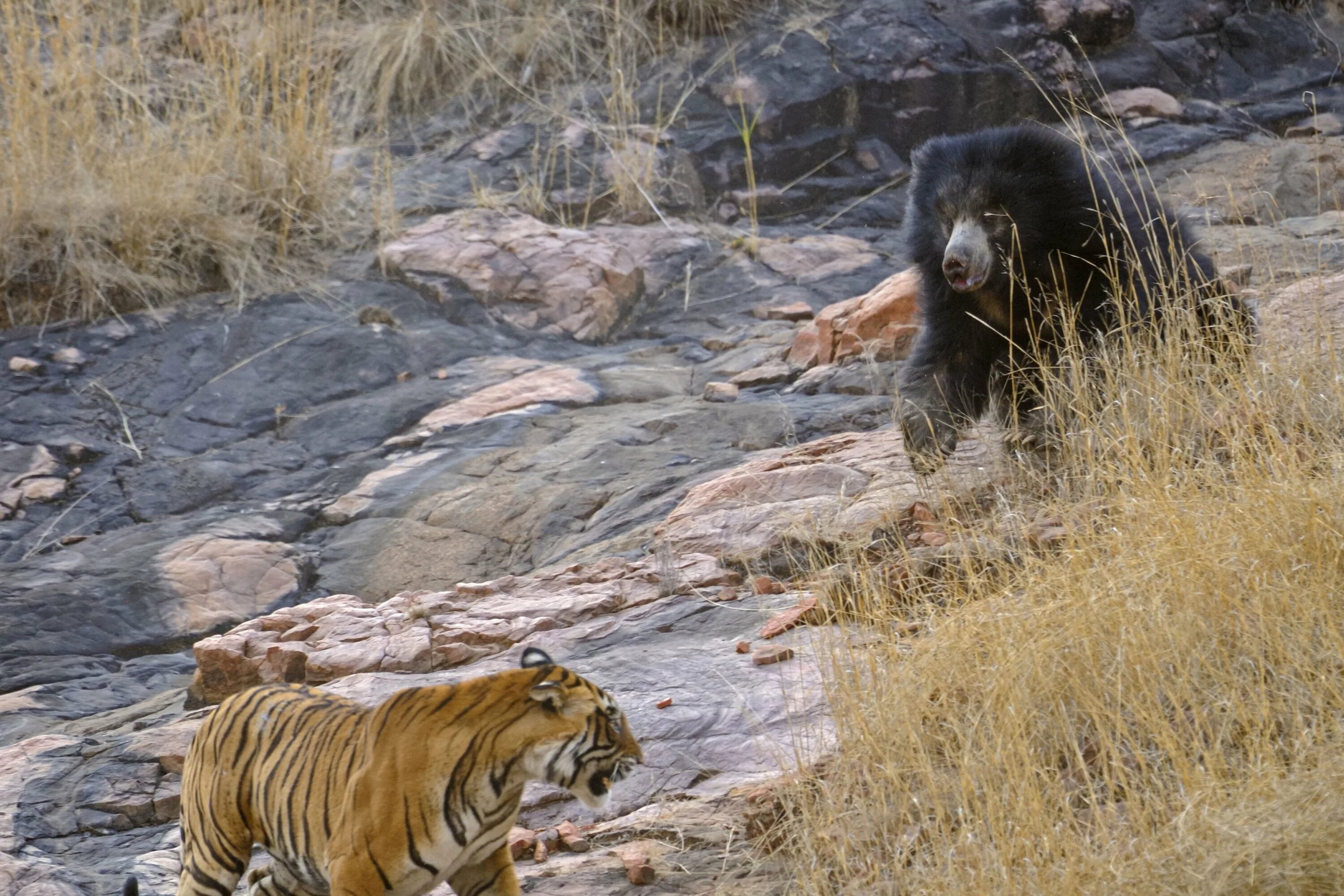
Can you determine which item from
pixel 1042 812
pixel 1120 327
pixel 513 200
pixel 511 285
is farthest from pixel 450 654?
pixel 513 200

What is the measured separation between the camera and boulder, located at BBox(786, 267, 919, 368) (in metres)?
5.79

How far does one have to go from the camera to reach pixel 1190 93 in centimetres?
882

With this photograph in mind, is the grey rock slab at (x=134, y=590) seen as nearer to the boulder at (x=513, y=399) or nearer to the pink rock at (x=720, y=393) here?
the boulder at (x=513, y=399)

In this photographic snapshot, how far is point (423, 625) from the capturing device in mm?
4031

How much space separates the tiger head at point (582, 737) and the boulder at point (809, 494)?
64.6 inches

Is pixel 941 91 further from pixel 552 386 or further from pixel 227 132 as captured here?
pixel 227 132

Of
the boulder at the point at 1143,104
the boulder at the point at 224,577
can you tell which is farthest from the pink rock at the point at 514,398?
the boulder at the point at 1143,104

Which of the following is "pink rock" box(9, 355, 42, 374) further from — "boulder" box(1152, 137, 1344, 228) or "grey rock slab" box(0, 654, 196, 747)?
"boulder" box(1152, 137, 1344, 228)

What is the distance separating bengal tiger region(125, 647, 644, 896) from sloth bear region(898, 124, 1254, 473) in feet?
7.40

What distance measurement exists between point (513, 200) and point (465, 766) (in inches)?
240

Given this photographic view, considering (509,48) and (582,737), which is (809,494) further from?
(509,48)

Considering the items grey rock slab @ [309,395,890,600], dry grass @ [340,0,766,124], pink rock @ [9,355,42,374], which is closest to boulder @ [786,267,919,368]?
grey rock slab @ [309,395,890,600]

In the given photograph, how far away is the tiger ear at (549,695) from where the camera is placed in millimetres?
2154

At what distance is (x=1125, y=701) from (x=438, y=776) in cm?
128
